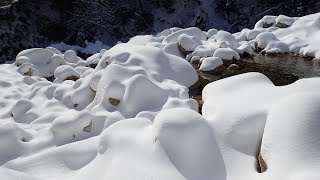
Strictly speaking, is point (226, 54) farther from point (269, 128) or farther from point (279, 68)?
point (269, 128)

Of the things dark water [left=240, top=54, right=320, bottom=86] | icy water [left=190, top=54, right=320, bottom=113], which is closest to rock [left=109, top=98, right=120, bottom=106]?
icy water [left=190, top=54, right=320, bottom=113]

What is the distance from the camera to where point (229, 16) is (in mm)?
16922

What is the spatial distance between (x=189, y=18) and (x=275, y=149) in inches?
586

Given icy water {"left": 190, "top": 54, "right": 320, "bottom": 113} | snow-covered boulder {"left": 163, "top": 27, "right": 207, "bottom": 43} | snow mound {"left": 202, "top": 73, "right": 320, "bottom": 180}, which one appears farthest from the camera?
snow-covered boulder {"left": 163, "top": 27, "right": 207, "bottom": 43}

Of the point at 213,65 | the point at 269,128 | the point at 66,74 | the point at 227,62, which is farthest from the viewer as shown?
the point at 227,62

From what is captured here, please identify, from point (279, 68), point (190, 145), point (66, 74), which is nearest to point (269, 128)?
point (190, 145)

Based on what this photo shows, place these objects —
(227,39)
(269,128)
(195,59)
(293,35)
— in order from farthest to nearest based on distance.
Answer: (293,35)
(227,39)
(195,59)
(269,128)

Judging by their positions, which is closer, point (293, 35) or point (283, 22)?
point (293, 35)

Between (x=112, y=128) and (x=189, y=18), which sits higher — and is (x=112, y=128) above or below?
above

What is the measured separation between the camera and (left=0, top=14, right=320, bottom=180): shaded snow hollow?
10.1 feet

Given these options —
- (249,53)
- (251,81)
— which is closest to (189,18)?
(249,53)

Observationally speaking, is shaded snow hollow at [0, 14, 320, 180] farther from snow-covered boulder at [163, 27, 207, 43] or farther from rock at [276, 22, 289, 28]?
rock at [276, 22, 289, 28]

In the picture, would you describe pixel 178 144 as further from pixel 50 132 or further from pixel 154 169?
pixel 50 132

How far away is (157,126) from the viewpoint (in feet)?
11.5
